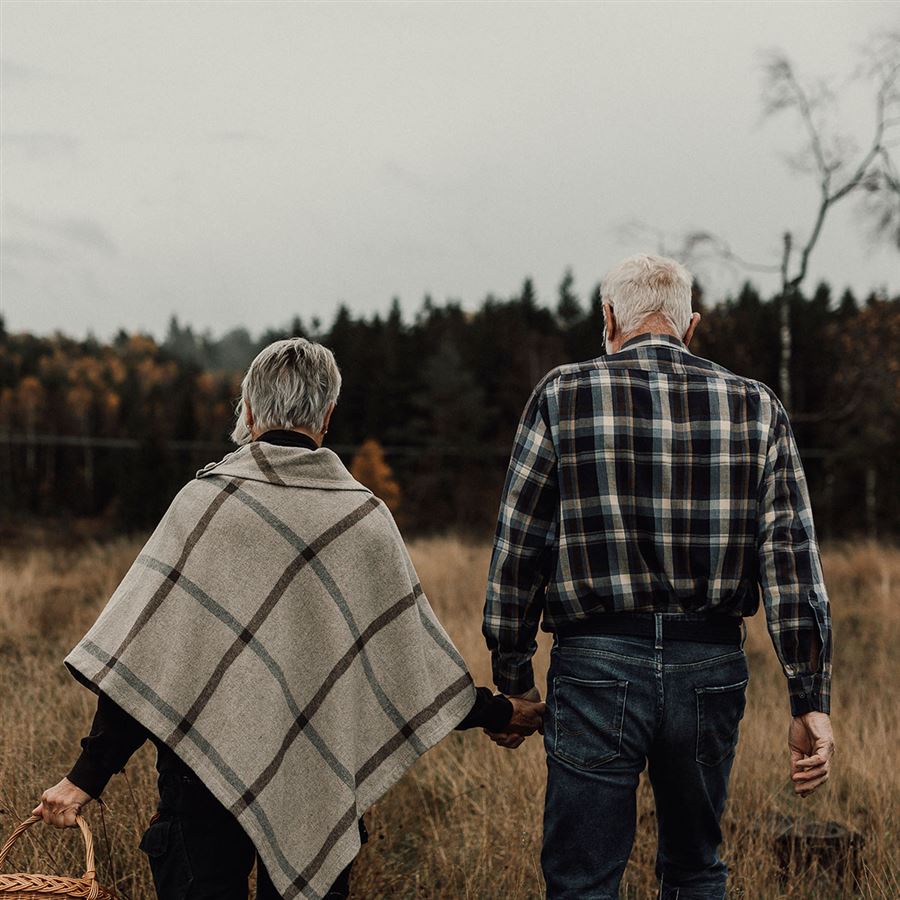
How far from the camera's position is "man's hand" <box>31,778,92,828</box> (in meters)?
2.25

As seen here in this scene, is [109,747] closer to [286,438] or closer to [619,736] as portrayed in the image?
[286,438]

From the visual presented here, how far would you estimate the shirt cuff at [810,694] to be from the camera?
2.45 meters

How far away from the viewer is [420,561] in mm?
12305

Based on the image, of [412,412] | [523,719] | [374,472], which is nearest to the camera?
[523,719]

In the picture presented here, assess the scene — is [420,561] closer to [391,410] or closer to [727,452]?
[727,452]

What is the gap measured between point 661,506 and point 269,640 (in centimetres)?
99

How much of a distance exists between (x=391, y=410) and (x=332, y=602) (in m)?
46.1

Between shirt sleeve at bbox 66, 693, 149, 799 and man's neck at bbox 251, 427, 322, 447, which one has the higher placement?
man's neck at bbox 251, 427, 322, 447

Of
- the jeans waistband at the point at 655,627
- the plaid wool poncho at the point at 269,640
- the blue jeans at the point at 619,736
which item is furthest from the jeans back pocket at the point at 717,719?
the plaid wool poncho at the point at 269,640

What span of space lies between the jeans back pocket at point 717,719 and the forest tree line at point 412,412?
1965 cm

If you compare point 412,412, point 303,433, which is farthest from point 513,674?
point 412,412

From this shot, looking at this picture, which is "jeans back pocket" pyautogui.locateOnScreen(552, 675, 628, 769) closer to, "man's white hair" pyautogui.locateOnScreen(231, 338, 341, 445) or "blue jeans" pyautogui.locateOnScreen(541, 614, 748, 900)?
"blue jeans" pyautogui.locateOnScreen(541, 614, 748, 900)

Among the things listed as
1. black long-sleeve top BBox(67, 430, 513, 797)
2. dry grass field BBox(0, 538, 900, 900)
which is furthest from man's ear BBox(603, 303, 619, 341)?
dry grass field BBox(0, 538, 900, 900)

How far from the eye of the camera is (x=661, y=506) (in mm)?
2377
